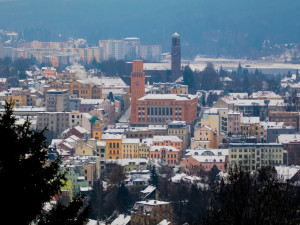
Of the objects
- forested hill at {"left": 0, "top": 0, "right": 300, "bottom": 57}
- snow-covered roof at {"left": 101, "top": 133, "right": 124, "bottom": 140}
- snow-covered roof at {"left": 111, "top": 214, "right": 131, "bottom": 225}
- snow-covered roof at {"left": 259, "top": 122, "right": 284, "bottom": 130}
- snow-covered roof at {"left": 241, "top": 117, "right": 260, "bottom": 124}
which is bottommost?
snow-covered roof at {"left": 111, "top": 214, "right": 131, "bottom": 225}

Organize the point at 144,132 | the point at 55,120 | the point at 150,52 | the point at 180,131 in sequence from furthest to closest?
1. the point at 150,52
2. the point at 55,120
3. the point at 144,132
4. the point at 180,131

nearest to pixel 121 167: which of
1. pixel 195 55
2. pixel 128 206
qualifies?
pixel 128 206

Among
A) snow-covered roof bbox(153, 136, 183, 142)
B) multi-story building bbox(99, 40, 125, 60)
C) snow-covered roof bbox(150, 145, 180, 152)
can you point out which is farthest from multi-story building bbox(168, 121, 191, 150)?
multi-story building bbox(99, 40, 125, 60)

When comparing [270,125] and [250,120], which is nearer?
[270,125]

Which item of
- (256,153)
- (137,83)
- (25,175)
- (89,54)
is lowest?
(256,153)

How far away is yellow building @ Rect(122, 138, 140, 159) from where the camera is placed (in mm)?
24734

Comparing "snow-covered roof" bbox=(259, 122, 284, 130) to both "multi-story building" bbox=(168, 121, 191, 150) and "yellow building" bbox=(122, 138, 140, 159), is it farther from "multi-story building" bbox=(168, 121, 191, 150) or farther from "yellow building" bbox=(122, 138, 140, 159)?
"yellow building" bbox=(122, 138, 140, 159)

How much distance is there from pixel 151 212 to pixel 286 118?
1420 cm

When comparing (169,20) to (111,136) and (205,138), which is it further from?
(111,136)

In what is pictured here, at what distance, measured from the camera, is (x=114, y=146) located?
24938mm

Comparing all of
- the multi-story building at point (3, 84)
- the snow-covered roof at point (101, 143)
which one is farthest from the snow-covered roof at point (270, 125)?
the multi-story building at point (3, 84)

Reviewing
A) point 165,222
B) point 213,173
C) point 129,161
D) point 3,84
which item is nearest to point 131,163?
point 129,161

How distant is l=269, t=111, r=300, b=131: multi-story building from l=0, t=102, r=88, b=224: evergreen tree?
25322 mm

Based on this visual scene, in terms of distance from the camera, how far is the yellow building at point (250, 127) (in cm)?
2720
